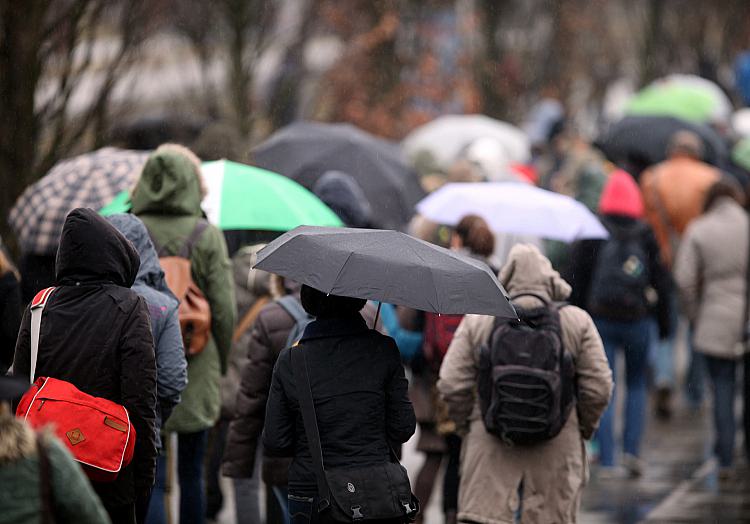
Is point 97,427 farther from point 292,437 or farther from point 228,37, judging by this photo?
point 228,37

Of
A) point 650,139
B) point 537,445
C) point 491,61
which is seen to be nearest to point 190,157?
point 537,445

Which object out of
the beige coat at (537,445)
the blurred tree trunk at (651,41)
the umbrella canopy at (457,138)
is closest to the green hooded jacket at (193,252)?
the beige coat at (537,445)

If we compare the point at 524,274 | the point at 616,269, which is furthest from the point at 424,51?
the point at 524,274

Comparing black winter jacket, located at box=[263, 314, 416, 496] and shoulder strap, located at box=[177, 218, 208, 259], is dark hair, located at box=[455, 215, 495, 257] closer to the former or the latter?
shoulder strap, located at box=[177, 218, 208, 259]

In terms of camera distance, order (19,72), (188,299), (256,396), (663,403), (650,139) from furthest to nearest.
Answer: (650,139)
(663,403)
(19,72)
(188,299)
(256,396)

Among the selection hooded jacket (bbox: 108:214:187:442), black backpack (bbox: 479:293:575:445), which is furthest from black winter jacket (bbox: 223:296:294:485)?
black backpack (bbox: 479:293:575:445)

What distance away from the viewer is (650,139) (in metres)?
17.0

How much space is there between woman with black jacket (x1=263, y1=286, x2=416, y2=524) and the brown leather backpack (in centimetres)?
167

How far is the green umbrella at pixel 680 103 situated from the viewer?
66.6 feet

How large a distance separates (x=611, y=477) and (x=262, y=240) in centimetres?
314

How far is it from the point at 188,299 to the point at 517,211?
8.98ft

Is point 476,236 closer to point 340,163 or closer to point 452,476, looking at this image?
point 452,476

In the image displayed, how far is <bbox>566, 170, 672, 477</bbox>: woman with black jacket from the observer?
434 inches

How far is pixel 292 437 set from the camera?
6.05 meters
